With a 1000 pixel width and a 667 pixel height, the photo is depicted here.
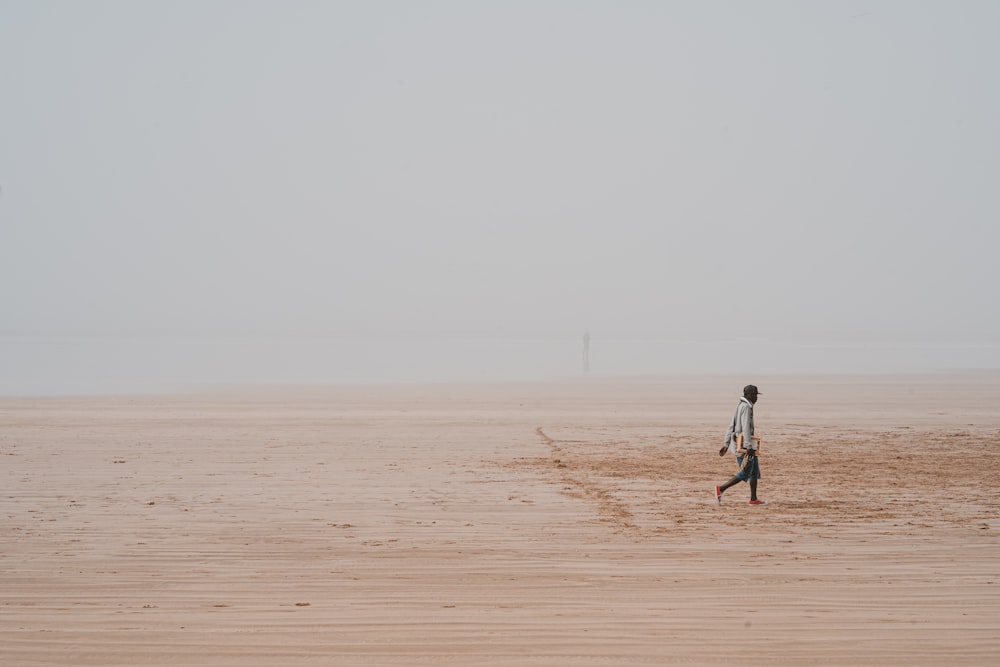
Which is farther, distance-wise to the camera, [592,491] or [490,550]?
[592,491]

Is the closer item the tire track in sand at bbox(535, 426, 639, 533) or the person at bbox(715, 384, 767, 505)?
the tire track in sand at bbox(535, 426, 639, 533)

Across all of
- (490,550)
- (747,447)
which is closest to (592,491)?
(747,447)

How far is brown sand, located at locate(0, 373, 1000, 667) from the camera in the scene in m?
6.95

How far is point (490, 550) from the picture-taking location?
9828 millimetres

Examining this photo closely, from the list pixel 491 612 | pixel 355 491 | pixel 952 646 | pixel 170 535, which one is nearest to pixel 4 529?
pixel 170 535

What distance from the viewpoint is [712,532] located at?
35.0 ft

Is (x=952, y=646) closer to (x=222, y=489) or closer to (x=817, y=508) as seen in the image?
(x=817, y=508)

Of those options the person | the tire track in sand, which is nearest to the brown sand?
the tire track in sand

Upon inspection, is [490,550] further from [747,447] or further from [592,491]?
[747,447]

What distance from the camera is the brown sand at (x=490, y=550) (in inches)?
274

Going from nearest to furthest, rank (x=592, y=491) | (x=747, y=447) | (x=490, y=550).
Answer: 1. (x=490, y=550)
2. (x=747, y=447)
3. (x=592, y=491)

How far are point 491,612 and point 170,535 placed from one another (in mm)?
4579

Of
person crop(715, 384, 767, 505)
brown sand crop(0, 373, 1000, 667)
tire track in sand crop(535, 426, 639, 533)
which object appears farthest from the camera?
person crop(715, 384, 767, 505)

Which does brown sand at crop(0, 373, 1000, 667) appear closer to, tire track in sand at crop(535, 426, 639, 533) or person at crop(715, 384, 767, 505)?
tire track in sand at crop(535, 426, 639, 533)
